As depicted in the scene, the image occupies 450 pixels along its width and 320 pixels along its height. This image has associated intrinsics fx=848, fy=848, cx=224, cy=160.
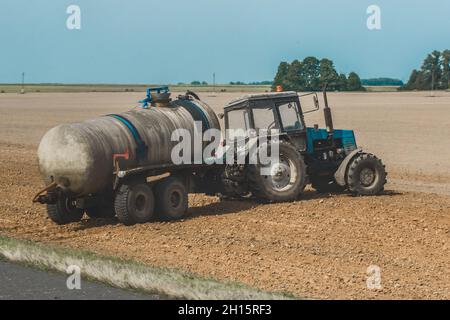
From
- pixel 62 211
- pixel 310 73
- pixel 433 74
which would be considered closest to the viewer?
pixel 62 211

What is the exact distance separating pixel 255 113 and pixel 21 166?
980cm

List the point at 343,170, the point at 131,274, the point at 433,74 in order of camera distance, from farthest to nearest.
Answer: the point at 433,74
the point at 343,170
the point at 131,274

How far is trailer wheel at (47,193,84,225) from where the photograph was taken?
50.3 ft

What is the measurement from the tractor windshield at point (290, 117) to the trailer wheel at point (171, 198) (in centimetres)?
270

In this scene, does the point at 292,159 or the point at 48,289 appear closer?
the point at 48,289

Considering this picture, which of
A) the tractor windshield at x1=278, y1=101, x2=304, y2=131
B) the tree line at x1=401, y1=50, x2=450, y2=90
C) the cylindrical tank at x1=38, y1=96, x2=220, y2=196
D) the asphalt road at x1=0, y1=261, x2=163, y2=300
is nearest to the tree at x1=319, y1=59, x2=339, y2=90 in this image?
the tractor windshield at x1=278, y1=101, x2=304, y2=131

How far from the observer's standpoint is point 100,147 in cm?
1441

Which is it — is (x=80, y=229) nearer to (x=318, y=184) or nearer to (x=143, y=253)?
(x=143, y=253)

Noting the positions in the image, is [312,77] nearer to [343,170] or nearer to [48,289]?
[343,170]

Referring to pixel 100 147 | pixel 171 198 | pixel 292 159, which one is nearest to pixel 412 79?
pixel 292 159

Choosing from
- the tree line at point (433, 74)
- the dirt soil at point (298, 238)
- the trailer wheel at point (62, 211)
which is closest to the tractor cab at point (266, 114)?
the dirt soil at point (298, 238)

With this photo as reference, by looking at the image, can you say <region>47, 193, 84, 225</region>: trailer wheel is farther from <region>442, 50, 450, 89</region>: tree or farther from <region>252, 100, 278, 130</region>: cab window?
<region>442, 50, 450, 89</region>: tree

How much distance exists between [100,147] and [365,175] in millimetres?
6116
